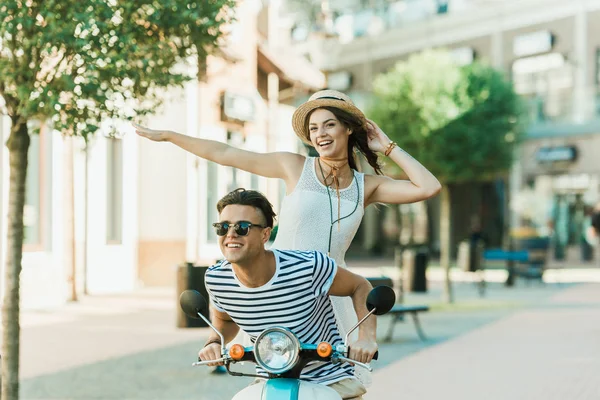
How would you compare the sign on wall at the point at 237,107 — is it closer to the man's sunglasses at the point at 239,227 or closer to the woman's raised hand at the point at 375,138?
the woman's raised hand at the point at 375,138

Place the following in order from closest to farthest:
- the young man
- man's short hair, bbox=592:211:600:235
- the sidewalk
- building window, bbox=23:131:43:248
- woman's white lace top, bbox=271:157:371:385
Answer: the young man → woman's white lace top, bbox=271:157:371:385 → the sidewalk → man's short hair, bbox=592:211:600:235 → building window, bbox=23:131:43:248

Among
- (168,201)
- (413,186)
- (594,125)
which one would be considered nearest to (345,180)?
(413,186)

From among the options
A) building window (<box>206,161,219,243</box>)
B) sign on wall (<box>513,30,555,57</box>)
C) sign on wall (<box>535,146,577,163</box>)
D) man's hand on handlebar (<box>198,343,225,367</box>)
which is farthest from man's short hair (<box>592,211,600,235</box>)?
sign on wall (<box>513,30,555,57</box>)

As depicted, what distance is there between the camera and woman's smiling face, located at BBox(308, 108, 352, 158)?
341 cm

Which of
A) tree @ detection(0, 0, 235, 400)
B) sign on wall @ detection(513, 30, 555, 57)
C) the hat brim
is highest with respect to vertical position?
sign on wall @ detection(513, 30, 555, 57)

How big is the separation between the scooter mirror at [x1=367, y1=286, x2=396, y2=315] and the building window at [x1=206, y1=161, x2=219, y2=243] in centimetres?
1611

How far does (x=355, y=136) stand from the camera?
3.57 metres

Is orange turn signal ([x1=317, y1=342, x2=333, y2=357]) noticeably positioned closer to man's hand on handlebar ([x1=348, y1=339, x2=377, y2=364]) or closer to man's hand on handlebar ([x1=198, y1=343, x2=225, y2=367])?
man's hand on handlebar ([x1=348, y1=339, x2=377, y2=364])

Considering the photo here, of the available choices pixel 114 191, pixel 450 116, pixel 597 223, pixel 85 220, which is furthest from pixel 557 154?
pixel 85 220

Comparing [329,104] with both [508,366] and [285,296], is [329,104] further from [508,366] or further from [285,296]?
[508,366]

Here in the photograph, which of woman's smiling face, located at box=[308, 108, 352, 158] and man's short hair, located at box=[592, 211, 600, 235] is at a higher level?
woman's smiling face, located at box=[308, 108, 352, 158]

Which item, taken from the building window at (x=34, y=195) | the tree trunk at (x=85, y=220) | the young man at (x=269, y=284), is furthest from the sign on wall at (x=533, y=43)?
the young man at (x=269, y=284)

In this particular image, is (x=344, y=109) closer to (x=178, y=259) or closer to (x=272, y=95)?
(x=178, y=259)

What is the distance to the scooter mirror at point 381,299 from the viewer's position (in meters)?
2.85
